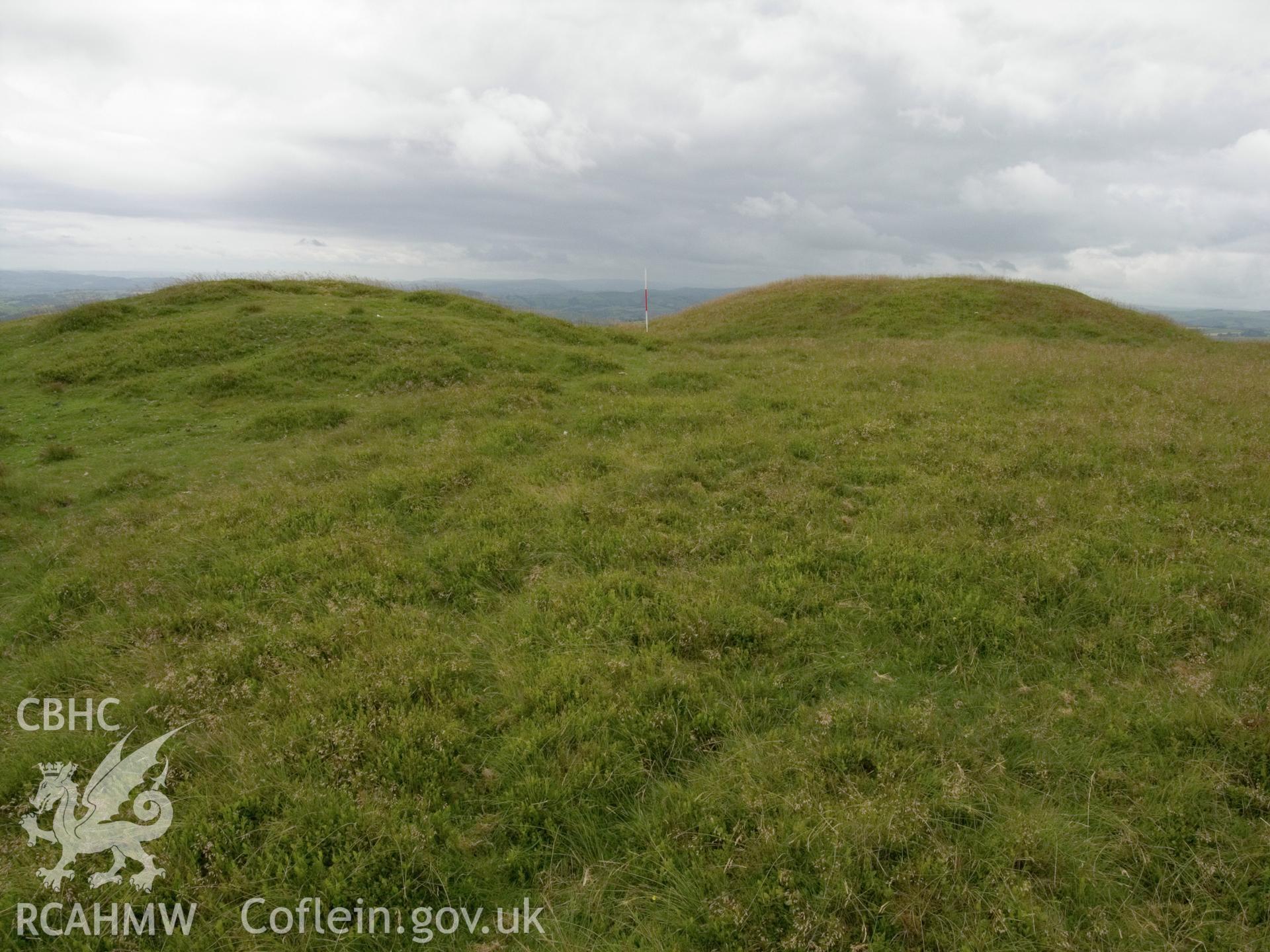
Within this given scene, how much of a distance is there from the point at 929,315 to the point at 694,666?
33.9m

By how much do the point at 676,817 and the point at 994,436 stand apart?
11.1 m

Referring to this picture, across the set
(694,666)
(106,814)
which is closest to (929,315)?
(694,666)

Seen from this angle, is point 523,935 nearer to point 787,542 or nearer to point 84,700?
point 84,700

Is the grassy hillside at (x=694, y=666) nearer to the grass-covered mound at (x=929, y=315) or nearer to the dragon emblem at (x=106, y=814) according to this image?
the dragon emblem at (x=106, y=814)

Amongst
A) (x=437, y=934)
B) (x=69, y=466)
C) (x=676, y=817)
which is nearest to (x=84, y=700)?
(x=437, y=934)

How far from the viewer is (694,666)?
630 cm

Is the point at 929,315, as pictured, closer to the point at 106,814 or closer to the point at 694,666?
the point at 694,666

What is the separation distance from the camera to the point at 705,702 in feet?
19.1

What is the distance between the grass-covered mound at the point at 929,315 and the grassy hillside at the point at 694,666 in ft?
61.5

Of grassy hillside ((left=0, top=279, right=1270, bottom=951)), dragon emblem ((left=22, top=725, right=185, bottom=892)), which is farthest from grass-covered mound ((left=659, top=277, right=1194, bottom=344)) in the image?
dragon emblem ((left=22, top=725, right=185, bottom=892))

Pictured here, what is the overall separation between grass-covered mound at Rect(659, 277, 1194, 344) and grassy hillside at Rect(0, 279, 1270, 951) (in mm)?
18757

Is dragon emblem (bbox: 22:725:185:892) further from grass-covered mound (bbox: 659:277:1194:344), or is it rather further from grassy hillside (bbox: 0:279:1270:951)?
grass-covered mound (bbox: 659:277:1194:344)

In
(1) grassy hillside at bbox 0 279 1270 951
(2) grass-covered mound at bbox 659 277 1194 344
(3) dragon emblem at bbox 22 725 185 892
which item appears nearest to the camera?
(1) grassy hillside at bbox 0 279 1270 951

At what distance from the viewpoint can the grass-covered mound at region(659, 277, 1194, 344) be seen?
1292 inches
